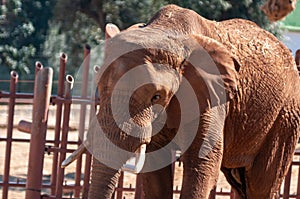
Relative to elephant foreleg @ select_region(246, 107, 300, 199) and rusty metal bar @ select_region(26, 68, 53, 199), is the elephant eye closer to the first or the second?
elephant foreleg @ select_region(246, 107, 300, 199)

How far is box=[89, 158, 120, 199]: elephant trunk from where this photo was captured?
4164mm

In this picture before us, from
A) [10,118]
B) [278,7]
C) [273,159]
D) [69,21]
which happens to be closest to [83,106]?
[10,118]

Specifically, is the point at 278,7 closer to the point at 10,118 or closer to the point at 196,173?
the point at 196,173

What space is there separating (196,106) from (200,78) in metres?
0.17

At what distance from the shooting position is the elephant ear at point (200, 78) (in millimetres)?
4508

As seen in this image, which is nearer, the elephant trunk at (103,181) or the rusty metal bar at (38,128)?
the elephant trunk at (103,181)

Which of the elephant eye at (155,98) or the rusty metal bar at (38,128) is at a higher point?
the elephant eye at (155,98)

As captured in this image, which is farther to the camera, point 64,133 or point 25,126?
point 25,126

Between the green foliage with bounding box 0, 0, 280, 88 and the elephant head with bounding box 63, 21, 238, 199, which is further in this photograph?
the green foliage with bounding box 0, 0, 280, 88

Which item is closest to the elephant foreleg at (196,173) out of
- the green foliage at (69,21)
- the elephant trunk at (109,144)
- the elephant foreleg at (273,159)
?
the elephant trunk at (109,144)

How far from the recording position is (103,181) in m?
4.19

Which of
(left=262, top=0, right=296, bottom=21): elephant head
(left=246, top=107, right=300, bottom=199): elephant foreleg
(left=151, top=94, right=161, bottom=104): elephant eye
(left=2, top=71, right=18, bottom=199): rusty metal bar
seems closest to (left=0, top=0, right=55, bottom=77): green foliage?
(left=2, top=71, right=18, bottom=199): rusty metal bar

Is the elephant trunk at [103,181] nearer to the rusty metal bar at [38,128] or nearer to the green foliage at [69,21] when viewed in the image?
the rusty metal bar at [38,128]

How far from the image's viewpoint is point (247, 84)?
495 cm
